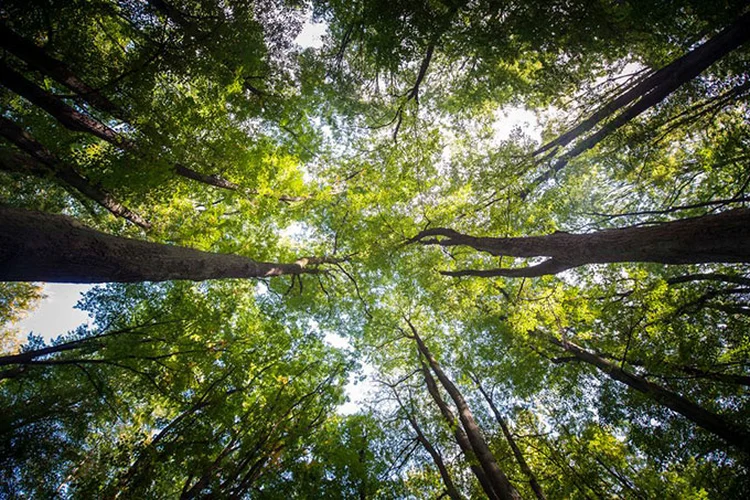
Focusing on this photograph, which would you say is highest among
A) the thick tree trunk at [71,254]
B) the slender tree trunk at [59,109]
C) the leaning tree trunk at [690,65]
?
the slender tree trunk at [59,109]

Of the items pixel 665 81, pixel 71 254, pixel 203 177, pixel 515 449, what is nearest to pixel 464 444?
pixel 515 449

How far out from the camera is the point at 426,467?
941 cm

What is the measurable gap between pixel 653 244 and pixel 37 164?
34.8ft

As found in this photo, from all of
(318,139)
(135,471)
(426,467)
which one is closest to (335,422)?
(426,467)

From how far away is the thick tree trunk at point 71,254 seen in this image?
206cm

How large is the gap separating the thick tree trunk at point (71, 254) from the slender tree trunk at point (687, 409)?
8.87 meters

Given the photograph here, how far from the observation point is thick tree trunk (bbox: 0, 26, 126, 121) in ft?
15.1

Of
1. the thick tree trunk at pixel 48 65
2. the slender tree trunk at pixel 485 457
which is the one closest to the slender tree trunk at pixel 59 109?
the thick tree trunk at pixel 48 65

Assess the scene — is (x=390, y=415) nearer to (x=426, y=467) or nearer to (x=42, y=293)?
(x=426, y=467)

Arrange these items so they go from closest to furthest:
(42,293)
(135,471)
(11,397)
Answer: (135,471)
(11,397)
(42,293)

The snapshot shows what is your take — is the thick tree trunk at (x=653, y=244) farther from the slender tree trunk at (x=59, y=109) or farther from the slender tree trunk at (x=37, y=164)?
the slender tree trunk at (x=37, y=164)

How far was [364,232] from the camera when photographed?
798 cm

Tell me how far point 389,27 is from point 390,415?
13129 mm

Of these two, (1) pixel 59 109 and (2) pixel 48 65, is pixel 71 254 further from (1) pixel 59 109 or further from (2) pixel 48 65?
(2) pixel 48 65
